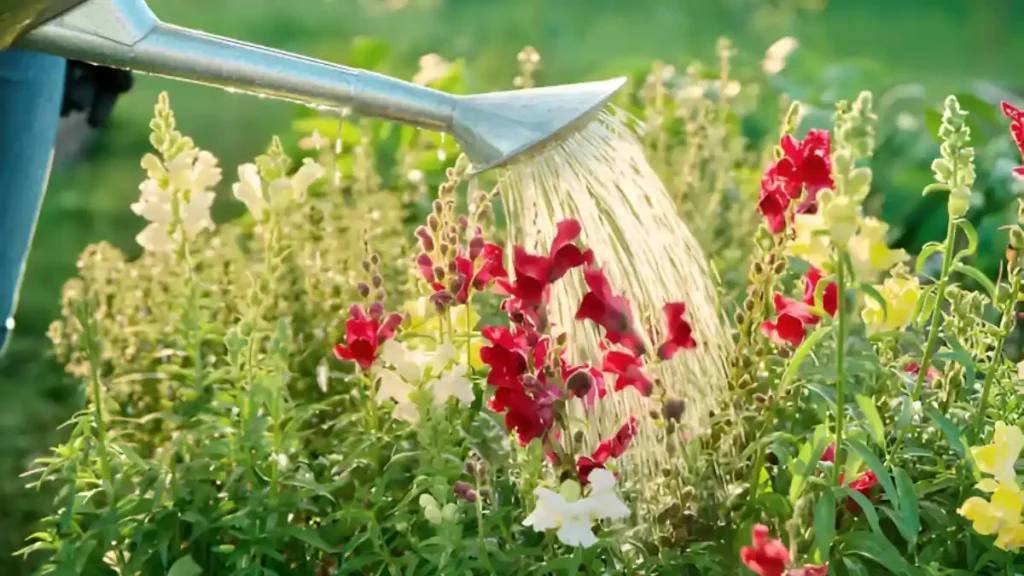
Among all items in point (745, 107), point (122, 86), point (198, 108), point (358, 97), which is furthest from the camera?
point (198, 108)

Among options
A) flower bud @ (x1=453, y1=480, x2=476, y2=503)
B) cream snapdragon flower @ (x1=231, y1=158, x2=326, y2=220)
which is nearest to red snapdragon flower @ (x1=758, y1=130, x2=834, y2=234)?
flower bud @ (x1=453, y1=480, x2=476, y2=503)

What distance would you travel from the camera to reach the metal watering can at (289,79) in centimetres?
138

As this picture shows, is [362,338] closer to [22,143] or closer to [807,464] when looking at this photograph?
[22,143]

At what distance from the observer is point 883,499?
5.57ft

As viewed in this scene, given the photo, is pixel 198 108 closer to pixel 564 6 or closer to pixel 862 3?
pixel 564 6

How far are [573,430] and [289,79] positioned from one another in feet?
1.97

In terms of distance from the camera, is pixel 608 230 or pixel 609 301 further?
pixel 608 230

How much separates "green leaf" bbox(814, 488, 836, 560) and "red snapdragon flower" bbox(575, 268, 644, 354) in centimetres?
27

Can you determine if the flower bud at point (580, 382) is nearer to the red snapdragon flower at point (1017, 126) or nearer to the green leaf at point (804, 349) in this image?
the green leaf at point (804, 349)

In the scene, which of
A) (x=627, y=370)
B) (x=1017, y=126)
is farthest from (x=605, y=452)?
(x=1017, y=126)

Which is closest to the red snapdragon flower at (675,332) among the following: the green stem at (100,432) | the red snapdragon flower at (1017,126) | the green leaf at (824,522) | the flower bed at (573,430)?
the flower bed at (573,430)

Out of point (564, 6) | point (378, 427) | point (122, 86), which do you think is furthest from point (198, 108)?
point (378, 427)

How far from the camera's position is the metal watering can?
1381mm

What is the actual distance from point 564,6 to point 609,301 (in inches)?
202
